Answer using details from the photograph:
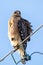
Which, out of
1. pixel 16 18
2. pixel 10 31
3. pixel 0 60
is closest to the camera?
pixel 0 60

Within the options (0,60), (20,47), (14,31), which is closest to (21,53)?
(20,47)

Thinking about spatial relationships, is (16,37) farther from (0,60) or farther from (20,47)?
(0,60)

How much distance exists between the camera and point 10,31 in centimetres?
1009

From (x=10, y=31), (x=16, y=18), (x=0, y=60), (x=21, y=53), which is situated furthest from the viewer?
(x=16, y=18)

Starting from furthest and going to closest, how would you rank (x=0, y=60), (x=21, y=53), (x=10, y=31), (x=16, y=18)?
(x=16, y=18), (x=10, y=31), (x=21, y=53), (x=0, y=60)

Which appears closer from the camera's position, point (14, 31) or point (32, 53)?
point (32, 53)

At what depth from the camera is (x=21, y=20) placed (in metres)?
10.4

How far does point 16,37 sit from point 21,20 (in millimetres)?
711

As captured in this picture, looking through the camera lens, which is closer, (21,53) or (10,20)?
(21,53)

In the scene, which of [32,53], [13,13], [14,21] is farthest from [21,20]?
[32,53]

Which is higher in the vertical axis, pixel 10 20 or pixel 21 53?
pixel 10 20

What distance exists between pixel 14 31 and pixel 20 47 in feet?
2.27

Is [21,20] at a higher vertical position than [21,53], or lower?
higher

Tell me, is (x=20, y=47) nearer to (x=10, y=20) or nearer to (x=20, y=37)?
(x=20, y=37)
